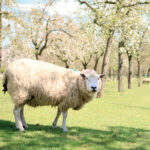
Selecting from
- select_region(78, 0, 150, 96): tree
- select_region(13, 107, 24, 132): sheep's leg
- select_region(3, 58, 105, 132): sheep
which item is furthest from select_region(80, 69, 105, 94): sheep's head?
select_region(78, 0, 150, 96): tree

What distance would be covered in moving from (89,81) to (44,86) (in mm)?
1381

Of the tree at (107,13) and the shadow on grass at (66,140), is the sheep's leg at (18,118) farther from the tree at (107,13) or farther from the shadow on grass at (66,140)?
the tree at (107,13)

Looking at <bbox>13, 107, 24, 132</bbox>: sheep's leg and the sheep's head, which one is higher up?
the sheep's head

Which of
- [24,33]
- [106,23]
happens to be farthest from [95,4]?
[24,33]

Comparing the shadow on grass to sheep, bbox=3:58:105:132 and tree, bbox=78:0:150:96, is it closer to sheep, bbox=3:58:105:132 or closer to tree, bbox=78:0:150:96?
sheep, bbox=3:58:105:132

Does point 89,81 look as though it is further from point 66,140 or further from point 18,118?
point 18,118

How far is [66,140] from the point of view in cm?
618

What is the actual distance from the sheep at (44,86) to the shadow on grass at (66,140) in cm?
48

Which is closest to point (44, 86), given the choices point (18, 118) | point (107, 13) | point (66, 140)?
point (18, 118)

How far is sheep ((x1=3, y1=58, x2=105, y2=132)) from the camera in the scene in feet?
22.7

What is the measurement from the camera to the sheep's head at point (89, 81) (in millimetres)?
6895

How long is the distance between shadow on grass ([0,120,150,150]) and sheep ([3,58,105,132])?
48 centimetres

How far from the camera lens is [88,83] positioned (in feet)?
23.2

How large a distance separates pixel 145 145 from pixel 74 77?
2990 mm
